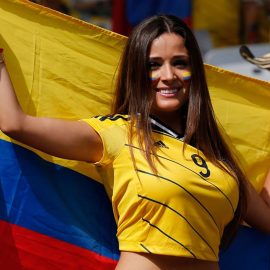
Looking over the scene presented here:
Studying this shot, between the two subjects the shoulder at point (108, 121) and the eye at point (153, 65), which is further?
the eye at point (153, 65)

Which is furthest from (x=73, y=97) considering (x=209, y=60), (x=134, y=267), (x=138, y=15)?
(x=138, y=15)

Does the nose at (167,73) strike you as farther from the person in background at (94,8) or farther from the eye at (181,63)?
the person in background at (94,8)

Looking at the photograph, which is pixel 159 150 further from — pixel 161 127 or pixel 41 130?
pixel 41 130

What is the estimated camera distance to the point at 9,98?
239 centimetres

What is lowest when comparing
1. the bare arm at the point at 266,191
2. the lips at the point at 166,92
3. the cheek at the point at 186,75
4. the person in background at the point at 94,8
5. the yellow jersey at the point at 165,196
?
the person in background at the point at 94,8

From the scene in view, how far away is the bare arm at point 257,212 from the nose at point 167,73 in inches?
22.0

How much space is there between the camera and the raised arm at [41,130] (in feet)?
7.80

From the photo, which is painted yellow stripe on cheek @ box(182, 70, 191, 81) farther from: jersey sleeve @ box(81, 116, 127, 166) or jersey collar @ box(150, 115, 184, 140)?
jersey sleeve @ box(81, 116, 127, 166)

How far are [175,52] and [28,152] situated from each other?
0.63 metres

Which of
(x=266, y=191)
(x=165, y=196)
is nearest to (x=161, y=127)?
(x=165, y=196)

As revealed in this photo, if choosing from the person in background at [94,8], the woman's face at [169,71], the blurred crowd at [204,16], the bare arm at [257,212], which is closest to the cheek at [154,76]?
the woman's face at [169,71]

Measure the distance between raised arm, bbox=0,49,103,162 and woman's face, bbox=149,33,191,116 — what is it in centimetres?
31

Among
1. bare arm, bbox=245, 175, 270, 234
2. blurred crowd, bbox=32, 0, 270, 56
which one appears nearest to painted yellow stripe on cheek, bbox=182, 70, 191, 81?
bare arm, bbox=245, 175, 270, 234

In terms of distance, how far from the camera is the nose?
2613 mm
